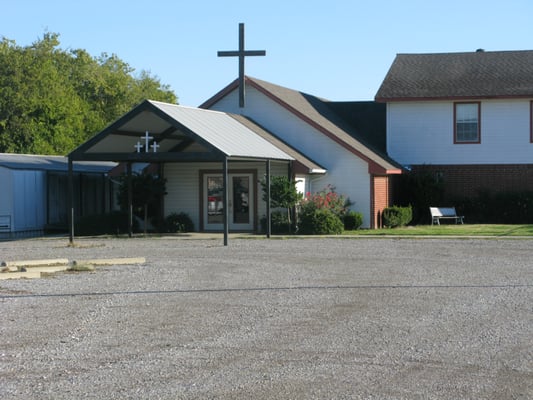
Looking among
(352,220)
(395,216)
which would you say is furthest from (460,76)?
(352,220)

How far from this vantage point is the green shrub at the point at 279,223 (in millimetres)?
31172

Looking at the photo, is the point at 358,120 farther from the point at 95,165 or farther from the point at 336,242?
the point at 336,242

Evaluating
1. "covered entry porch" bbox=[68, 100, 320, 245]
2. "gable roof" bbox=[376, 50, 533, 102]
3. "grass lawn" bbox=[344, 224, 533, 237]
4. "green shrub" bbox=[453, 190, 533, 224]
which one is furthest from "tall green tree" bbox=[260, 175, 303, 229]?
"green shrub" bbox=[453, 190, 533, 224]

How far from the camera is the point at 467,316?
12.4m

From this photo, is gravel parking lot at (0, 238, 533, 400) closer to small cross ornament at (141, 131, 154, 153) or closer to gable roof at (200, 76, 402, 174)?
small cross ornament at (141, 131, 154, 153)

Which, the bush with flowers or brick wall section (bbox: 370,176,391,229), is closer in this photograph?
the bush with flowers

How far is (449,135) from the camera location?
36.8 meters

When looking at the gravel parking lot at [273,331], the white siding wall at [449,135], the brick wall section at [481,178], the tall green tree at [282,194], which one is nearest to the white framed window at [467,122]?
the white siding wall at [449,135]

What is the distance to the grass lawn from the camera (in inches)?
1173

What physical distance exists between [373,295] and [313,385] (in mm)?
6343

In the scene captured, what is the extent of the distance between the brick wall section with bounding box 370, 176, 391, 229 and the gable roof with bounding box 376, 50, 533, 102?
4441mm

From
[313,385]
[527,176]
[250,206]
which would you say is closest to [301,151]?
[250,206]

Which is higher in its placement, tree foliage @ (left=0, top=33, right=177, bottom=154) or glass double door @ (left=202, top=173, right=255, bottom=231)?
tree foliage @ (left=0, top=33, right=177, bottom=154)

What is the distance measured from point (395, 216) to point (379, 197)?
0.93 metres
